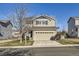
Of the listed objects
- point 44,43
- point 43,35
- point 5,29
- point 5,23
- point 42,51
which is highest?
point 5,23

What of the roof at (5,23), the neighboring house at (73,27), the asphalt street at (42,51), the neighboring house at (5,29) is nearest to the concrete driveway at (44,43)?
the asphalt street at (42,51)

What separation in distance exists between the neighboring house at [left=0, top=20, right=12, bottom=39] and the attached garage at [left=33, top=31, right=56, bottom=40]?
45.4 inches

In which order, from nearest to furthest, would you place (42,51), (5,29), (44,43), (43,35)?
1. (42,51)
2. (5,29)
3. (44,43)
4. (43,35)

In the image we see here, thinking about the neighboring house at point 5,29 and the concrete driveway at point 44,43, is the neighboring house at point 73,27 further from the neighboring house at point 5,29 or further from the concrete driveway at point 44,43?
the neighboring house at point 5,29

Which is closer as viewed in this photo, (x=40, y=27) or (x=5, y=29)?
(x=5, y=29)

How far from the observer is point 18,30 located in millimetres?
12531

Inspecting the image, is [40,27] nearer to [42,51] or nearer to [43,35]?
[43,35]

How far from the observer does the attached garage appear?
12773 mm

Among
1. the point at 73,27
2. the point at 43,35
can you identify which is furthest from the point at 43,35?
the point at 73,27

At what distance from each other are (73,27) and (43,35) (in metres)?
1.42

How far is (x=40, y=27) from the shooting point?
509 inches

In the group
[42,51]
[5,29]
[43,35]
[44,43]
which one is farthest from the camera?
[43,35]

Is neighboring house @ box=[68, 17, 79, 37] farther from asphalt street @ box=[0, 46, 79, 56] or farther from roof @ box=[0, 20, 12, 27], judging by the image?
roof @ box=[0, 20, 12, 27]

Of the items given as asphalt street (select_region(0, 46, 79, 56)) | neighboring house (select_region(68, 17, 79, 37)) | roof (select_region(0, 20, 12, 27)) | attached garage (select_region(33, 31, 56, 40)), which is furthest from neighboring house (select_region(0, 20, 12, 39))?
neighboring house (select_region(68, 17, 79, 37))
